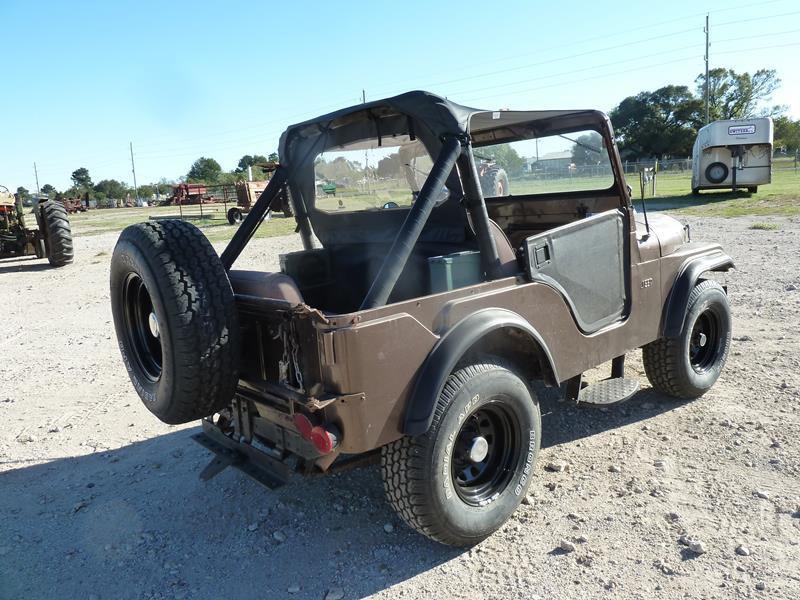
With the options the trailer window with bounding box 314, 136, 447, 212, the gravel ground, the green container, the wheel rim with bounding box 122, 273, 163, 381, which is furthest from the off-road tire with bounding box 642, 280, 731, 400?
the wheel rim with bounding box 122, 273, 163, 381

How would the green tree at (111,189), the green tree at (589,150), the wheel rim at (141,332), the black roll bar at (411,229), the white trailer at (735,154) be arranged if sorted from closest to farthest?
the black roll bar at (411,229), the wheel rim at (141,332), the green tree at (589,150), the white trailer at (735,154), the green tree at (111,189)

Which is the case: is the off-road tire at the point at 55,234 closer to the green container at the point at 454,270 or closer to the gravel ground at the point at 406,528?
the gravel ground at the point at 406,528

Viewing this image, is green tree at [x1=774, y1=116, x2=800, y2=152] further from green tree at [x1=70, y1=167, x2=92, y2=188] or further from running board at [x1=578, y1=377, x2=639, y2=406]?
green tree at [x1=70, y1=167, x2=92, y2=188]

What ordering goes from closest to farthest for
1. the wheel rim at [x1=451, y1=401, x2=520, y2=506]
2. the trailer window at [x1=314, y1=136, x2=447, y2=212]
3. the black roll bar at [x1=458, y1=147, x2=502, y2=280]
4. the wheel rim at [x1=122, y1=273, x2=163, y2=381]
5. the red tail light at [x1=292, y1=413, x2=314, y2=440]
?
the red tail light at [x1=292, y1=413, x2=314, y2=440] < the wheel rim at [x1=451, y1=401, x2=520, y2=506] < the black roll bar at [x1=458, y1=147, x2=502, y2=280] < the wheel rim at [x1=122, y1=273, x2=163, y2=381] < the trailer window at [x1=314, y1=136, x2=447, y2=212]

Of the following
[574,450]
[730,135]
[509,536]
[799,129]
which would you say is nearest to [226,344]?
[509,536]

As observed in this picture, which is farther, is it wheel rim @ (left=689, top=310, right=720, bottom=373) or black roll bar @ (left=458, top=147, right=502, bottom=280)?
wheel rim @ (left=689, top=310, right=720, bottom=373)

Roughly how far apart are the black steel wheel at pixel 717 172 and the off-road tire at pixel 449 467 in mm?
21957

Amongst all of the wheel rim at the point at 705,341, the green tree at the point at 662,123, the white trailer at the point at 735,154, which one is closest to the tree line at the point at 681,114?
the green tree at the point at 662,123

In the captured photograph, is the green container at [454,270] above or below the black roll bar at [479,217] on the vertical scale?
below

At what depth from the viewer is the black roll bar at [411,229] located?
2.74 metres

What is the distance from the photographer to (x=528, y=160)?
4.69 metres

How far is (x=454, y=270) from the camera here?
10.5ft

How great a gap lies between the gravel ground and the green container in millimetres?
1252

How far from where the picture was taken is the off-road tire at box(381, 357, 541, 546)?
2.78 metres
